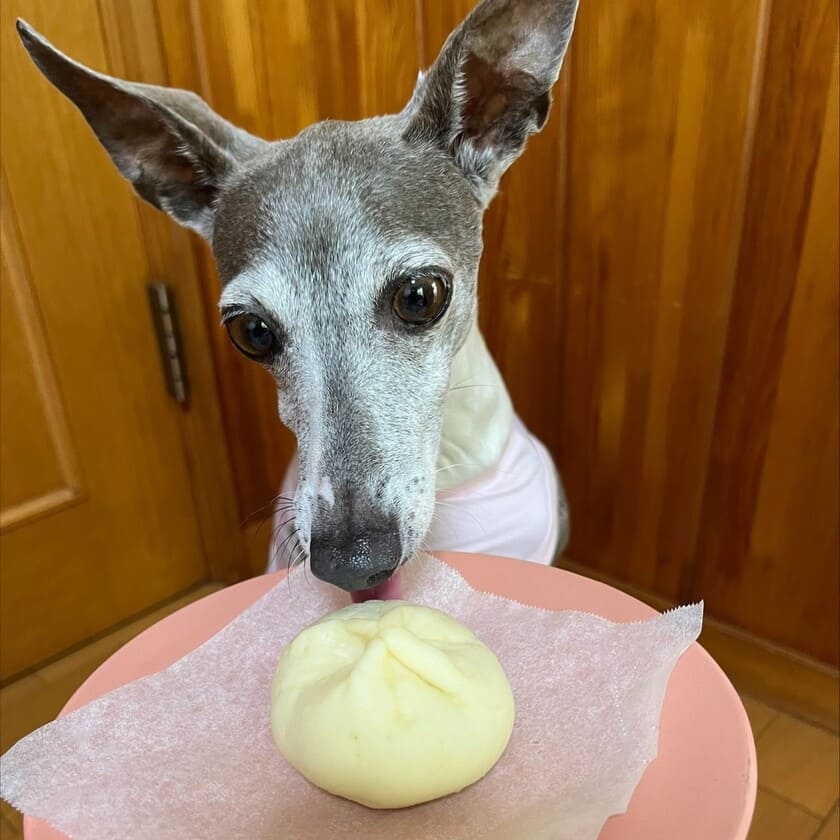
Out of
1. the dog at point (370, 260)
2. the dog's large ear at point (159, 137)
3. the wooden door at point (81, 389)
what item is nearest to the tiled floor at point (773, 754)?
the wooden door at point (81, 389)

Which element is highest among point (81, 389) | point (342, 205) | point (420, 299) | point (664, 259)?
point (342, 205)

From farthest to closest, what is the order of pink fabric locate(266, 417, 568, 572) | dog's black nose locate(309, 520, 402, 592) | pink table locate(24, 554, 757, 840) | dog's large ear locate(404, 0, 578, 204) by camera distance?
1. pink fabric locate(266, 417, 568, 572)
2. dog's large ear locate(404, 0, 578, 204)
3. dog's black nose locate(309, 520, 402, 592)
4. pink table locate(24, 554, 757, 840)

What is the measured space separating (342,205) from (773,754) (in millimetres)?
1462

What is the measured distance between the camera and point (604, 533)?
196cm

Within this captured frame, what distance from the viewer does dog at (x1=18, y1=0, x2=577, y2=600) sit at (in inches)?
36.2

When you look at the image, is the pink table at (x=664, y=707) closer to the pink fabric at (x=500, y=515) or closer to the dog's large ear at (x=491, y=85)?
the pink fabric at (x=500, y=515)

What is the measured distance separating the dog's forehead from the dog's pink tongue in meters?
0.39

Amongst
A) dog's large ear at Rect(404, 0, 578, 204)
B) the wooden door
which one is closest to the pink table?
dog's large ear at Rect(404, 0, 578, 204)

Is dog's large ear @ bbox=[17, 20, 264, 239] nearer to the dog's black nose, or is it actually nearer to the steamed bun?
the dog's black nose

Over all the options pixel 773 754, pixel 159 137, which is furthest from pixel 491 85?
pixel 773 754

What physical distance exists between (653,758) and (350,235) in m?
0.66

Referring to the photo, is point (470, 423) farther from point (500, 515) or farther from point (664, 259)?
point (664, 259)

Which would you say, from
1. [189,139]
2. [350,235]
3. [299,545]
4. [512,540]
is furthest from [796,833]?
[189,139]

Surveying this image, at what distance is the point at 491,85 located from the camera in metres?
1.08
